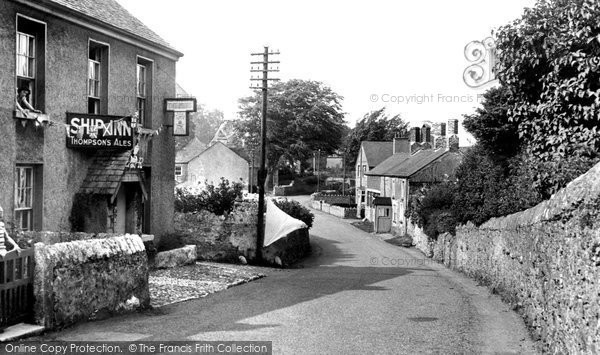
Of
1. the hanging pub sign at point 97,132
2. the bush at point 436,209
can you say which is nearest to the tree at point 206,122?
the bush at point 436,209

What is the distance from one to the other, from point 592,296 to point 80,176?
12.9 meters

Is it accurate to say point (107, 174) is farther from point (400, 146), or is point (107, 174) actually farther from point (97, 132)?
point (400, 146)

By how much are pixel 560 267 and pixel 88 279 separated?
7.49 meters

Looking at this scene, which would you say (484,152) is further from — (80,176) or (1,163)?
(1,163)

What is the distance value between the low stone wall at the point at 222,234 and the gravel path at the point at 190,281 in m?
4.77

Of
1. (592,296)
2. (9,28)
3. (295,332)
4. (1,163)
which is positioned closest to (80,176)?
(1,163)

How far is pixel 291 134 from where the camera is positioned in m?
80.0

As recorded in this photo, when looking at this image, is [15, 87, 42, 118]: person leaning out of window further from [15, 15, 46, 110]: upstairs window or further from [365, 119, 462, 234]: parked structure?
[365, 119, 462, 234]: parked structure

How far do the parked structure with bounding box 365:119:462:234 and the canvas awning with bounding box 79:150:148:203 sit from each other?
26310 millimetres

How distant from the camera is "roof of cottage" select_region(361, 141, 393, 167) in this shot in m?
70.9

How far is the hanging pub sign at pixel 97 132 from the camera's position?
612 inches

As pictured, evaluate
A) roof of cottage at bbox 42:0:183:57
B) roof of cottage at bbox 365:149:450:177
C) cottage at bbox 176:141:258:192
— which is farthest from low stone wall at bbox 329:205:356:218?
roof of cottage at bbox 42:0:183:57

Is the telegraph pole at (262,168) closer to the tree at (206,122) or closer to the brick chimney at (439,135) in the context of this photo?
the brick chimney at (439,135)

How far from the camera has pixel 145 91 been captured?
19.6 m
